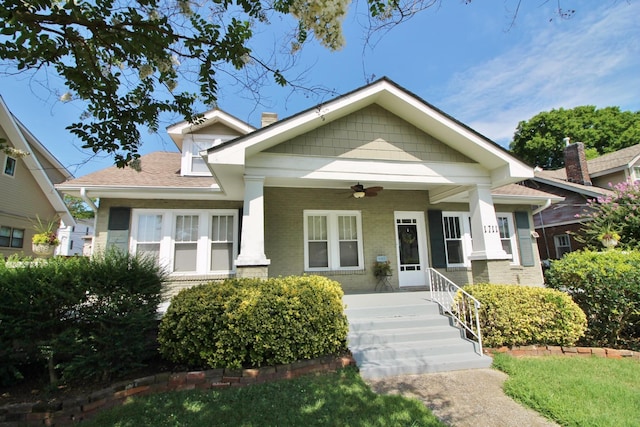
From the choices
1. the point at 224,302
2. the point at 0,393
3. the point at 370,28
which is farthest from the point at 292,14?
the point at 0,393

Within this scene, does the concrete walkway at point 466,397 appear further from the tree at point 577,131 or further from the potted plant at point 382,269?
the tree at point 577,131

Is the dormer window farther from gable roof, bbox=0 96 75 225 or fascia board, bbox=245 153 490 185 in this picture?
gable roof, bbox=0 96 75 225

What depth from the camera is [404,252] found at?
383 inches

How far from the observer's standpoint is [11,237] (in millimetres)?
13258

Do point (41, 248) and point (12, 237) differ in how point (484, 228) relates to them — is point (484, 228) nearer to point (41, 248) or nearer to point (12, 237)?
point (41, 248)

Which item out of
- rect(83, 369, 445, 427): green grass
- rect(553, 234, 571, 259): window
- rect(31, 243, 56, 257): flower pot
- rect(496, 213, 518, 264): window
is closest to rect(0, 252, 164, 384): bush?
rect(83, 369, 445, 427): green grass

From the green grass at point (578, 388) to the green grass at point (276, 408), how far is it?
60.2 inches

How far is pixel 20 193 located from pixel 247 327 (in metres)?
15.3

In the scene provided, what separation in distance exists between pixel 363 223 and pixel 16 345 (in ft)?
25.1

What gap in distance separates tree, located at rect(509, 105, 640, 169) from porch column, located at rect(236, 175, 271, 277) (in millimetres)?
33732

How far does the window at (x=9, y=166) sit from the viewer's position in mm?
13072

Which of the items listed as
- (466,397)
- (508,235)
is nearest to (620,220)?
(508,235)

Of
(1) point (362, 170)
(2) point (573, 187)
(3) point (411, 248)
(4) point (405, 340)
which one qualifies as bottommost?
(4) point (405, 340)

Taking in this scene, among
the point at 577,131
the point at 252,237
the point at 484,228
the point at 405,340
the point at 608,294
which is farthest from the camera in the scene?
the point at 577,131
